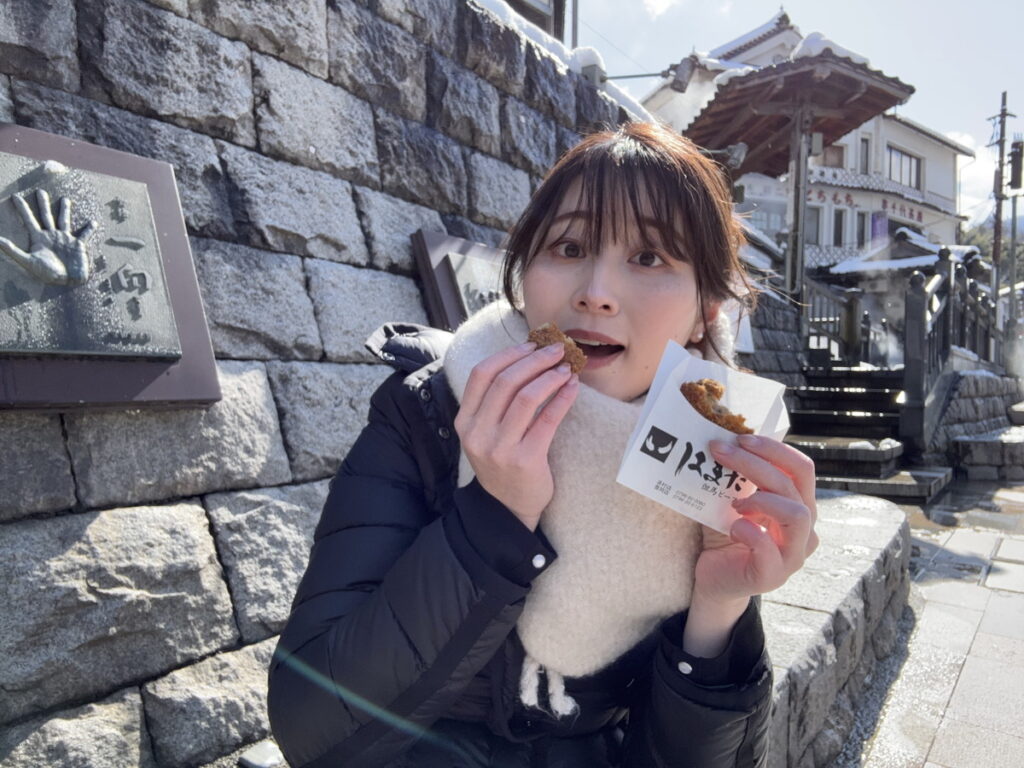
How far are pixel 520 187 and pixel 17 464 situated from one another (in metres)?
3.45

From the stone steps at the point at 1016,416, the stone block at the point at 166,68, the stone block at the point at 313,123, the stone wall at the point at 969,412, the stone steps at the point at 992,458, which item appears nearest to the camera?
the stone block at the point at 166,68

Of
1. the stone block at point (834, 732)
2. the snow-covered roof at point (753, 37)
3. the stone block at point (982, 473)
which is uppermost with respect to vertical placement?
the snow-covered roof at point (753, 37)

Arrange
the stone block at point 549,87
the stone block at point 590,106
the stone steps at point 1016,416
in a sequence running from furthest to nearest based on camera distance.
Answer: the stone steps at point 1016,416, the stone block at point 590,106, the stone block at point 549,87

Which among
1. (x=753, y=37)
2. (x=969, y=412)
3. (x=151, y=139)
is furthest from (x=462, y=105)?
(x=753, y=37)

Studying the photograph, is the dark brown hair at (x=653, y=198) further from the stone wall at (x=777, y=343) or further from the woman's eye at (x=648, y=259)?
the stone wall at (x=777, y=343)

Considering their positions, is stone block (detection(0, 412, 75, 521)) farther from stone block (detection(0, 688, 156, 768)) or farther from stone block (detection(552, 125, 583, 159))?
stone block (detection(552, 125, 583, 159))

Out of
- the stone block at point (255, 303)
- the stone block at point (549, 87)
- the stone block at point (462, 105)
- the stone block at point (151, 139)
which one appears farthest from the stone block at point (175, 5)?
the stone block at point (549, 87)

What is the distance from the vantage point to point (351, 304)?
3.09 metres

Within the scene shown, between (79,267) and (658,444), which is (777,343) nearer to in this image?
(79,267)

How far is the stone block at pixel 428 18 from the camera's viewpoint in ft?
11.5

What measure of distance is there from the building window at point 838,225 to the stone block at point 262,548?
31079mm

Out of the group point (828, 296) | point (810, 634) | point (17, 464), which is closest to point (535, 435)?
point (17, 464)

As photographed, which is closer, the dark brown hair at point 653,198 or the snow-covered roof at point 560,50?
the dark brown hair at point 653,198

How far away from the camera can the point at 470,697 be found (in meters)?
1.24
